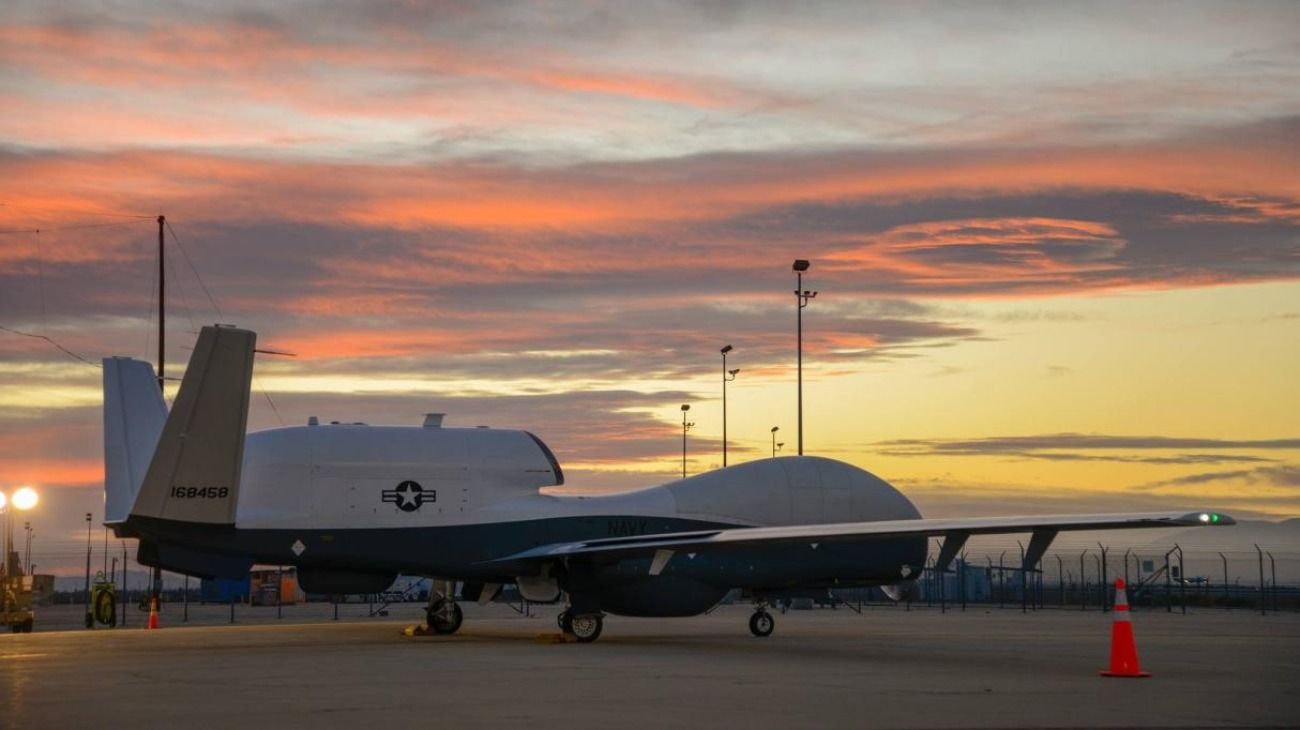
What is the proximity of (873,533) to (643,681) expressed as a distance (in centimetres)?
831

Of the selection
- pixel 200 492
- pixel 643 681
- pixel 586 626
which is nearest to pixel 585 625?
pixel 586 626

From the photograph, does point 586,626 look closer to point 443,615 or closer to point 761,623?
point 761,623

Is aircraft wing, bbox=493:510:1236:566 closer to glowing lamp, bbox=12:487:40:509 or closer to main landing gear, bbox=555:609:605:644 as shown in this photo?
main landing gear, bbox=555:609:605:644

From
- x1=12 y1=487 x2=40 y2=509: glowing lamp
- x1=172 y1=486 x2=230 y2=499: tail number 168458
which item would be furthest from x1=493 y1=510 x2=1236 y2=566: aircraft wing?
x1=12 y1=487 x2=40 y2=509: glowing lamp

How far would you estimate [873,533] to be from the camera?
88.2 feet

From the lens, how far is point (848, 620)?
45156 millimetres

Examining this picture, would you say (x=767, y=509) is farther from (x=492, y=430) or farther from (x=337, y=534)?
(x=337, y=534)

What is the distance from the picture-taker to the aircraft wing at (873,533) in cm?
2213

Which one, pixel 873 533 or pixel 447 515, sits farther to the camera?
pixel 447 515

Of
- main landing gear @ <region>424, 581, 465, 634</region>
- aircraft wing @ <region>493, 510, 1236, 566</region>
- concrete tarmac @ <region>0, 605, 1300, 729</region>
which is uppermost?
aircraft wing @ <region>493, 510, 1236, 566</region>

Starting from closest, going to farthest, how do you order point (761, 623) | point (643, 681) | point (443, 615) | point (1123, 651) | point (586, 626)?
point (643, 681) → point (1123, 651) → point (586, 626) → point (761, 623) → point (443, 615)

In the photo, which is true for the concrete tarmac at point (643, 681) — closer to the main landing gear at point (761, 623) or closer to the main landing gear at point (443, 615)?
the main landing gear at point (761, 623)

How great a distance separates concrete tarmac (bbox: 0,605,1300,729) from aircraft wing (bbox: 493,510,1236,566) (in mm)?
1782

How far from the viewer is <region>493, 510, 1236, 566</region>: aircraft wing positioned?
22127 millimetres
